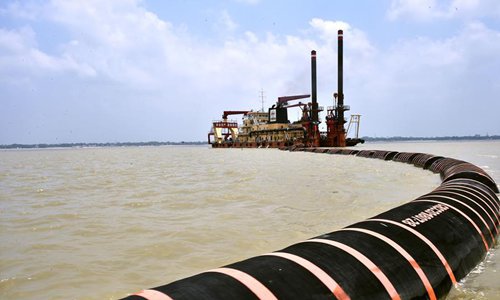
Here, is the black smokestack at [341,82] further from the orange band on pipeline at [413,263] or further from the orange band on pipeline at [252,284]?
the orange band on pipeline at [252,284]

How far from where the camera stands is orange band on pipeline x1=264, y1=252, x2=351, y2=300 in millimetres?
3029

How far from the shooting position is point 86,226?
8.41m

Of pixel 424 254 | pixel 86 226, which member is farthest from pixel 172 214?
pixel 424 254

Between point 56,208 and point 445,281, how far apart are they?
9.62m

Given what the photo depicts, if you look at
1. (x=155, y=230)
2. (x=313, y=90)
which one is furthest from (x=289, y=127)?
(x=155, y=230)

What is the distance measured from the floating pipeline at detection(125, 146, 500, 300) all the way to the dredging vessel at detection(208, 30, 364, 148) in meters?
61.5

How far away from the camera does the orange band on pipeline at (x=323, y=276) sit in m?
3.03

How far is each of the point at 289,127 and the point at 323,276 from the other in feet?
235

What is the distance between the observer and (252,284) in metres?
2.83

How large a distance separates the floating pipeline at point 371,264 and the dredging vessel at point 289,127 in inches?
2419

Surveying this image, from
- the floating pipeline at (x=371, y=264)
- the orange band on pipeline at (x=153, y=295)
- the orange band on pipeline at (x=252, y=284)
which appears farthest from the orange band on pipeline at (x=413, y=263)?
the orange band on pipeline at (x=153, y=295)

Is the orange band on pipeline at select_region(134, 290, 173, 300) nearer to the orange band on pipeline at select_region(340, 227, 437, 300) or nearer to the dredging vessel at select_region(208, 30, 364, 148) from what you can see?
the orange band on pipeline at select_region(340, 227, 437, 300)

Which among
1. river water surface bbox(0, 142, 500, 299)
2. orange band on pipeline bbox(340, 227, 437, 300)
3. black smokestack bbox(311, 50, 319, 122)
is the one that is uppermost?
black smokestack bbox(311, 50, 319, 122)

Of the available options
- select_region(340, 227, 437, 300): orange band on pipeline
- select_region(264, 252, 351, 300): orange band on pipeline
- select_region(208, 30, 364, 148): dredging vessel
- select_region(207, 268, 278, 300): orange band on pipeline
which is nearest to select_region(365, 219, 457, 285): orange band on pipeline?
select_region(340, 227, 437, 300): orange band on pipeline
